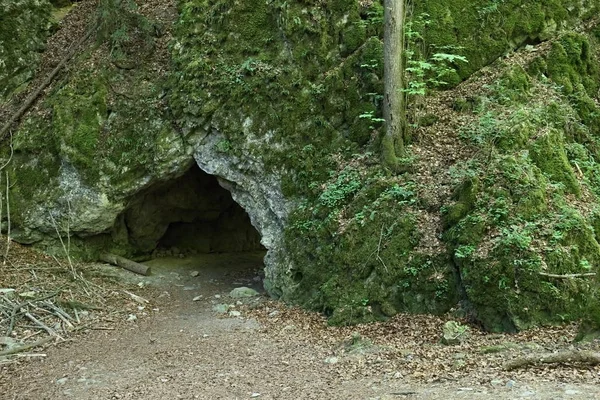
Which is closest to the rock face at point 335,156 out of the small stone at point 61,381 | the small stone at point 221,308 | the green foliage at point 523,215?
the green foliage at point 523,215

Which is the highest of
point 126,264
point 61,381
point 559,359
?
point 559,359

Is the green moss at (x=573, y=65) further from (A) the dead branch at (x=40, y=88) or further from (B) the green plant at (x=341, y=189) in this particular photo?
(A) the dead branch at (x=40, y=88)

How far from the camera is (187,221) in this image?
16.0 metres

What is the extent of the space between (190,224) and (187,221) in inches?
18.6

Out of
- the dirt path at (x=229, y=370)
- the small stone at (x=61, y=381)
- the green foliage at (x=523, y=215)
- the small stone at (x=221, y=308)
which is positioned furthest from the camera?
the small stone at (x=221, y=308)

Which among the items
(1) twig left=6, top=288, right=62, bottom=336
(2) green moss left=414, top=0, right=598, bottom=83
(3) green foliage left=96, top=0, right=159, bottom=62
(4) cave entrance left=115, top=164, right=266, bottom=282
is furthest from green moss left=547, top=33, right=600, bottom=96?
(1) twig left=6, top=288, right=62, bottom=336

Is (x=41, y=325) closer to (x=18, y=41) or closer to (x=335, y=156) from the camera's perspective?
(x=335, y=156)

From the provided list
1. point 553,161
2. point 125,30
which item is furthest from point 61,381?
point 125,30

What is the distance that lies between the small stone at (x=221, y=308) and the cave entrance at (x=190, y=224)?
144 inches

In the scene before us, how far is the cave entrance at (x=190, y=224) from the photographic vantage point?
14.4 m

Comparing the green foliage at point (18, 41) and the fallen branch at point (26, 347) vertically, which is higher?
the green foliage at point (18, 41)

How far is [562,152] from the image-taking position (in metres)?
9.50

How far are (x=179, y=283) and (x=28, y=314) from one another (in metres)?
4.02

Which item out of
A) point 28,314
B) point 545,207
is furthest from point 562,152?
point 28,314
